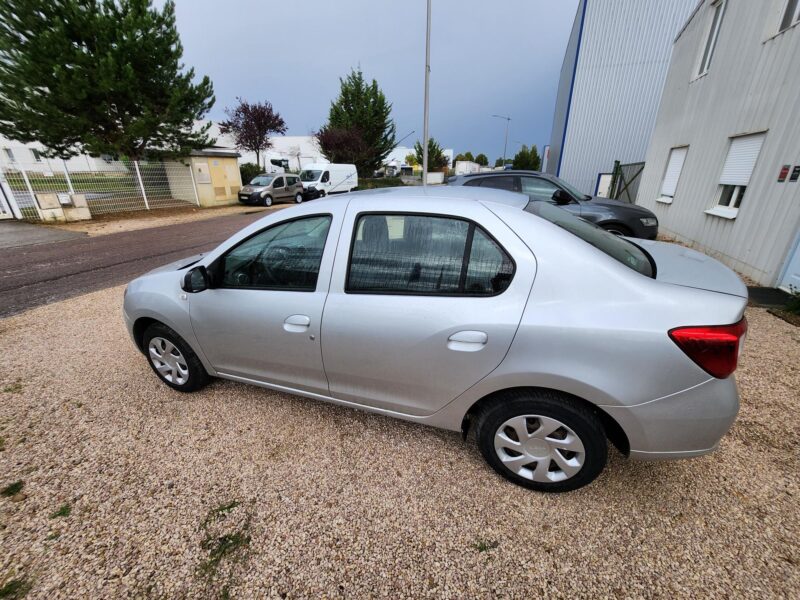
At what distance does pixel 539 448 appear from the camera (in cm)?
180

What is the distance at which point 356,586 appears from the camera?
4.99ft

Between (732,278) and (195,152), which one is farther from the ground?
(195,152)

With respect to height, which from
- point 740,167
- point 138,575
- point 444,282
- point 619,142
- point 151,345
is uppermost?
point 619,142

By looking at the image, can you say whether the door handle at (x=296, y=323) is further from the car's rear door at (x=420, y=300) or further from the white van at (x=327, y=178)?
the white van at (x=327, y=178)

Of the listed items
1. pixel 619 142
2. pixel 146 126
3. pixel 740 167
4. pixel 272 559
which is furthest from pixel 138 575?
pixel 619 142

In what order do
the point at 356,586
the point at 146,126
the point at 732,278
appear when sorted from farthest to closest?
1. the point at 146,126
2. the point at 732,278
3. the point at 356,586

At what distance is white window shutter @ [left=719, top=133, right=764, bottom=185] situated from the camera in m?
5.48

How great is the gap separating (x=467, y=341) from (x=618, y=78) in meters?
20.3

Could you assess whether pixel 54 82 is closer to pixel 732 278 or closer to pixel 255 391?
pixel 255 391

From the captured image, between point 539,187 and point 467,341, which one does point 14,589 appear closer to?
point 467,341

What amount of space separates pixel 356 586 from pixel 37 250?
11467 mm

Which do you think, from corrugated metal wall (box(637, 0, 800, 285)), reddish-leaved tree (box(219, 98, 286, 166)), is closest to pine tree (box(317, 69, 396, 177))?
reddish-leaved tree (box(219, 98, 286, 166))

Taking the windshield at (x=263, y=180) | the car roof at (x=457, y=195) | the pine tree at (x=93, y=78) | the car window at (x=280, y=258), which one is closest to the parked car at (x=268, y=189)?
the windshield at (x=263, y=180)

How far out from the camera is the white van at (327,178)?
20406 mm
